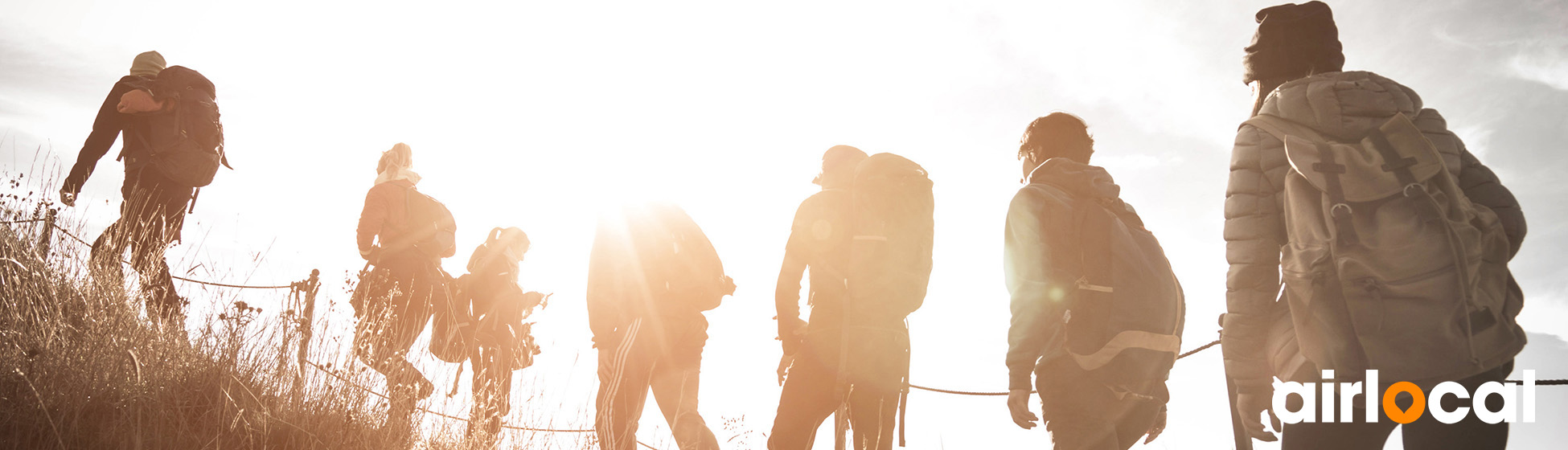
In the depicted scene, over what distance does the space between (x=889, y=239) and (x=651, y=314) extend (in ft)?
3.74

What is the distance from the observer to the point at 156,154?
5.30 m

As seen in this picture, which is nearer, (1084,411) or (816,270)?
(1084,411)

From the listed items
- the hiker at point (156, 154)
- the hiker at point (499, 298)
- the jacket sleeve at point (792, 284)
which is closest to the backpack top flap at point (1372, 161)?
the jacket sleeve at point (792, 284)

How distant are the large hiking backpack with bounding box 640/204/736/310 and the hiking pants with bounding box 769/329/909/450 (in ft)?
2.23

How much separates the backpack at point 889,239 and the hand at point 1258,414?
1.75m

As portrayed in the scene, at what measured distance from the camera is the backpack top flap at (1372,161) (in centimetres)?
208

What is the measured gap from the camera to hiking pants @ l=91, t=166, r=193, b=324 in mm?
4668

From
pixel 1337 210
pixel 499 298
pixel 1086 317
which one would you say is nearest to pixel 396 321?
pixel 499 298

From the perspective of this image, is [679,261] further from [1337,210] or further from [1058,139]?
[1337,210]

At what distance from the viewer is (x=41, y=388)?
11.0ft

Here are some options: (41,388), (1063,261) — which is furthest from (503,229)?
(1063,261)

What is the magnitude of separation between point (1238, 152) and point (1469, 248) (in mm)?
551

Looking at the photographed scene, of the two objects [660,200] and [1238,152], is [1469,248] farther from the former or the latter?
[660,200]

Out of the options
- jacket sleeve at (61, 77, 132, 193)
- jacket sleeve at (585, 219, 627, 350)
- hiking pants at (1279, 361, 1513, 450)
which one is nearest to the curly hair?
hiking pants at (1279, 361, 1513, 450)
